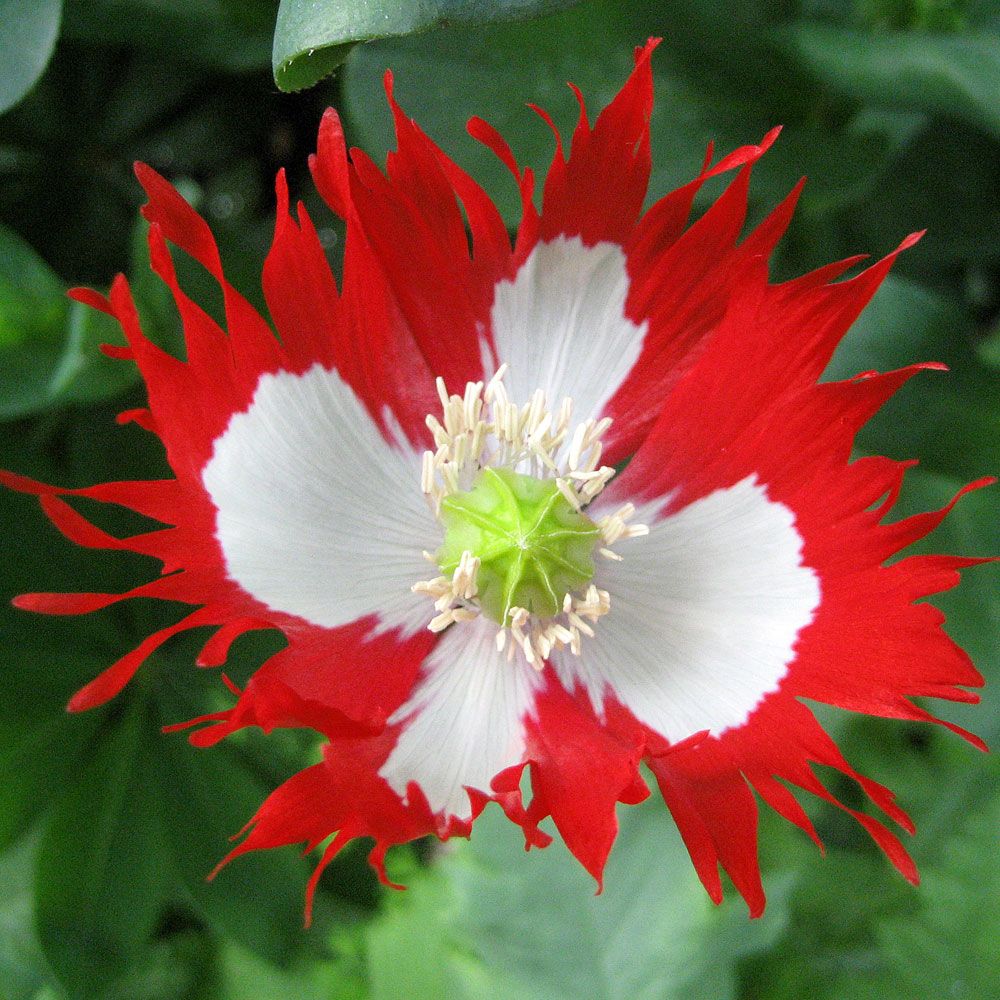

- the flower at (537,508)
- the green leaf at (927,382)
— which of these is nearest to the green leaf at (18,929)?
the flower at (537,508)

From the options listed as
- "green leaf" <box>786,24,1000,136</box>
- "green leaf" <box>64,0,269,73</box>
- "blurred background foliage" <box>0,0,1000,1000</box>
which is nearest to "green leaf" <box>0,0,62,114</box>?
"blurred background foliage" <box>0,0,1000,1000</box>

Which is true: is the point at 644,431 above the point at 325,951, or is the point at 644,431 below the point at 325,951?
above

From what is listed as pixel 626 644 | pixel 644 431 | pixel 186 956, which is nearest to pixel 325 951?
pixel 186 956

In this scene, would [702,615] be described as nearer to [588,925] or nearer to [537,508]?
[537,508]

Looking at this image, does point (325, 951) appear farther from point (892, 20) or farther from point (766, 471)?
point (892, 20)

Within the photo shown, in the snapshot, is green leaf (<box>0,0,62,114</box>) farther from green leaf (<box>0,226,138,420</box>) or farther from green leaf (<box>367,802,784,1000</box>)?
green leaf (<box>367,802,784,1000</box>)
